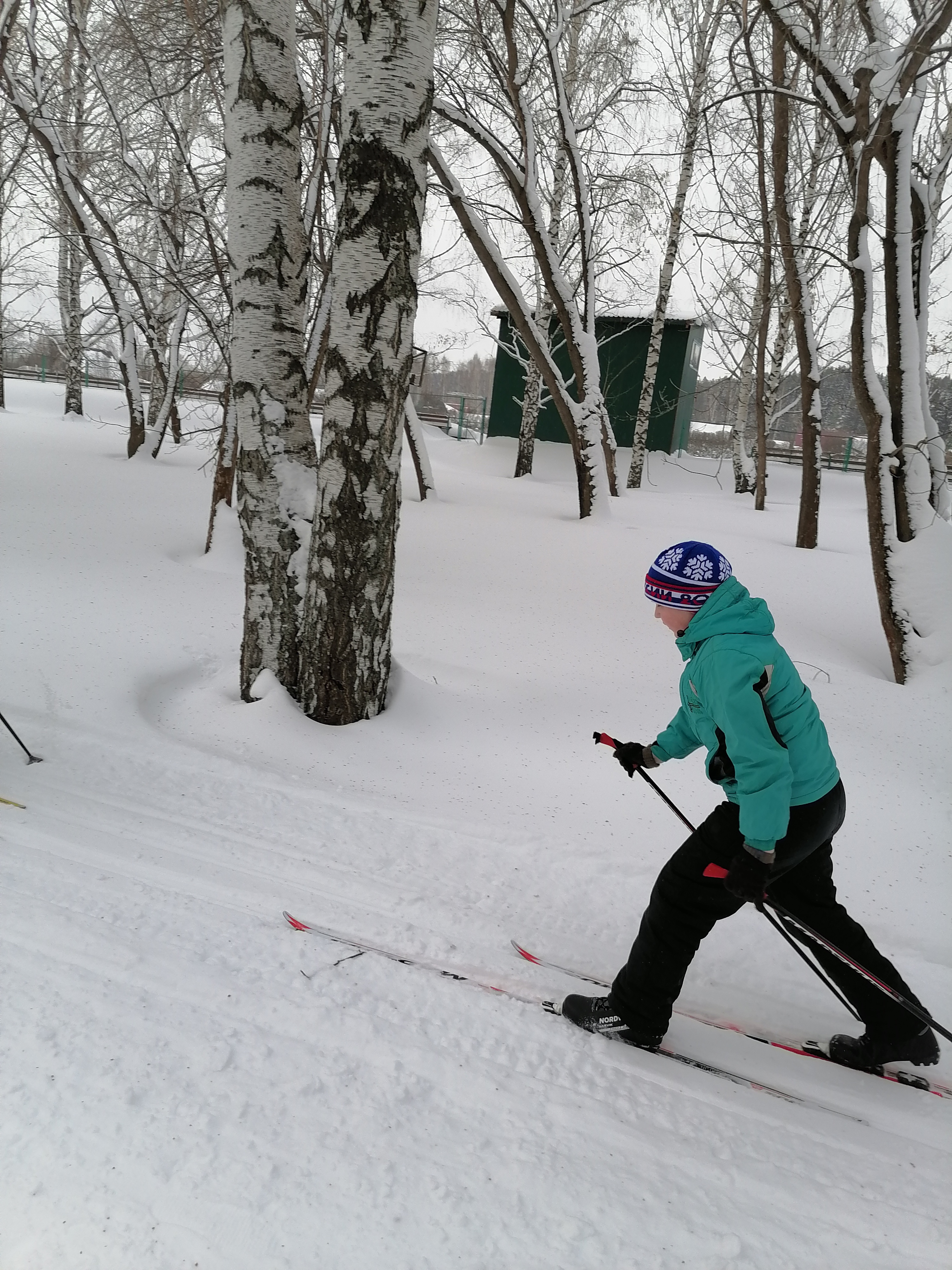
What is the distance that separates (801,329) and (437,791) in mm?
7465

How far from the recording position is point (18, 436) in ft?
36.4

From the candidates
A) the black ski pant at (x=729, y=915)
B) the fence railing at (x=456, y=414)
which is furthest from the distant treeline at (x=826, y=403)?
the fence railing at (x=456, y=414)

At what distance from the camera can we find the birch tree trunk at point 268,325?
3.93 metres

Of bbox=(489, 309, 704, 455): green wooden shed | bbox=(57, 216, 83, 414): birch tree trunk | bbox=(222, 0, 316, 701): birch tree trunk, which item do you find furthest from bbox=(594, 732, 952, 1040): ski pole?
bbox=(489, 309, 704, 455): green wooden shed

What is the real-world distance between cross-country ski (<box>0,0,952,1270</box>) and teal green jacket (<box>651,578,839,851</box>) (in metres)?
0.01

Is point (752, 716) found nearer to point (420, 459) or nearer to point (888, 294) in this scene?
point (888, 294)

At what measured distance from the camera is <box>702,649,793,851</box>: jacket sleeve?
6.96ft

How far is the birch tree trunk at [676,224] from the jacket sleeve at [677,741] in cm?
1083

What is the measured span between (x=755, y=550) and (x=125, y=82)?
9.71 m

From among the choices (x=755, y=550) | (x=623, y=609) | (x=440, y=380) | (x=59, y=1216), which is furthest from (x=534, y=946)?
(x=440, y=380)

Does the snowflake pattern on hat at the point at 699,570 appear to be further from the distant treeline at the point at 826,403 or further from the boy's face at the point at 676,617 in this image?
the distant treeline at the point at 826,403

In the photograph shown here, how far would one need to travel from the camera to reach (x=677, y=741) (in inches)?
103

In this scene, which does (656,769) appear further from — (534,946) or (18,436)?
(18,436)

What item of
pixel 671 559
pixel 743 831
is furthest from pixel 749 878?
pixel 671 559
